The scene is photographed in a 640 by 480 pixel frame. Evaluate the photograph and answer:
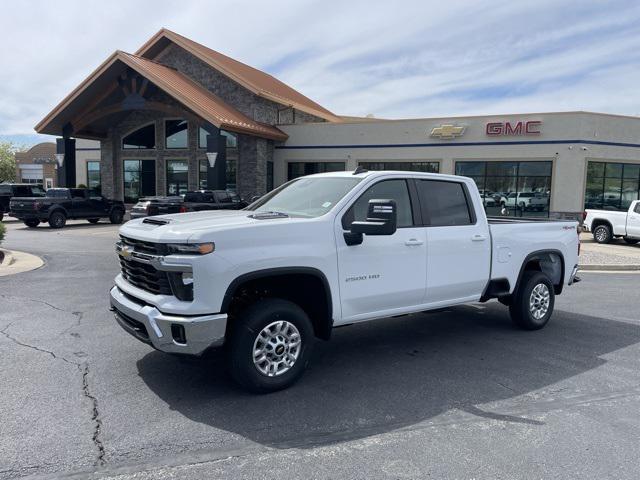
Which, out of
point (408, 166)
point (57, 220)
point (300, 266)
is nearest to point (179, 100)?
point (57, 220)

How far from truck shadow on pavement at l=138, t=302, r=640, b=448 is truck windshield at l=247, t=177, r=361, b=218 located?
157cm

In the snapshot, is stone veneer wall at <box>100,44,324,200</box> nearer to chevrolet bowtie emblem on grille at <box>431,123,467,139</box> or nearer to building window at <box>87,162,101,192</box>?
building window at <box>87,162,101,192</box>

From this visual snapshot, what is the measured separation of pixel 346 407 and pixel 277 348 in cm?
75

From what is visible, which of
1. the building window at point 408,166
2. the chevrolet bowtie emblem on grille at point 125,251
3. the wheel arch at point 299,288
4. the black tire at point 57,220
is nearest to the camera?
the wheel arch at point 299,288

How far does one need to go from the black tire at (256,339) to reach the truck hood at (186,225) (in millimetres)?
706

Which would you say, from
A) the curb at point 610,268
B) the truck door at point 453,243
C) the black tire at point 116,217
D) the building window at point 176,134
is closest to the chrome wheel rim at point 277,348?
the truck door at point 453,243

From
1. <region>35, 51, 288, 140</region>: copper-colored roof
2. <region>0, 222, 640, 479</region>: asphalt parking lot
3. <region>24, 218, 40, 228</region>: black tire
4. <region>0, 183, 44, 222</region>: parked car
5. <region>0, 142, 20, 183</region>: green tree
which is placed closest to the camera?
<region>0, 222, 640, 479</region>: asphalt parking lot

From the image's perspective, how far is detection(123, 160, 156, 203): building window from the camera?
31156mm

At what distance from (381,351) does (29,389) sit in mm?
3424

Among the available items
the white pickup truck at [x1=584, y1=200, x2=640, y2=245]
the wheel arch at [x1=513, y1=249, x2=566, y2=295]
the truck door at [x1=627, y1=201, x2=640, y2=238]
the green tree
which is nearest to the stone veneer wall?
the white pickup truck at [x1=584, y1=200, x2=640, y2=245]

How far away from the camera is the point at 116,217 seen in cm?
2461

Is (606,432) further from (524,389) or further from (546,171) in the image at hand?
(546,171)

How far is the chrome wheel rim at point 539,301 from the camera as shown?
6.71 metres

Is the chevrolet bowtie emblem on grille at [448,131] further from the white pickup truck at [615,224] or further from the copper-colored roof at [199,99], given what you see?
the copper-colored roof at [199,99]
